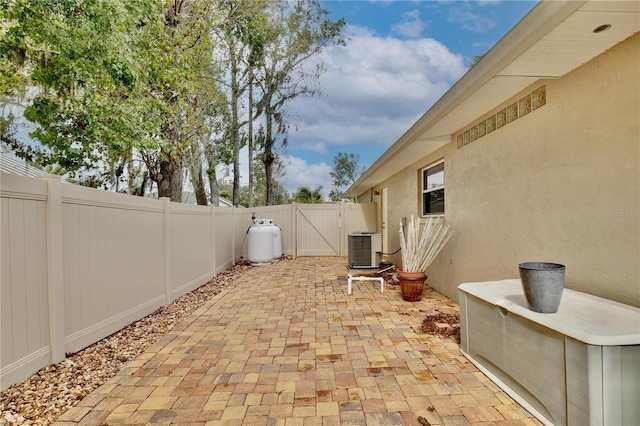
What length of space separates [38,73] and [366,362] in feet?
21.2

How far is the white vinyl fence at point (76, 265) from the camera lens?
7.37 ft

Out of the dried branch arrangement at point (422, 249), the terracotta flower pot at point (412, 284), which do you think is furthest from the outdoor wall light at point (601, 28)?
the terracotta flower pot at point (412, 284)

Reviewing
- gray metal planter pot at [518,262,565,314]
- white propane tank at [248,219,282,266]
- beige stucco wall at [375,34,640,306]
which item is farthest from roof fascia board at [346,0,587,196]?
white propane tank at [248,219,282,266]

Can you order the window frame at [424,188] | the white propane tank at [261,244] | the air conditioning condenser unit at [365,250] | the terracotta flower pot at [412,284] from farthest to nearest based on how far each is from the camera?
the white propane tank at [261,244]
the air conditioning condenser unit at [365,250]
the window frame at [424,188]
the terracotta flower pot at [412,284]

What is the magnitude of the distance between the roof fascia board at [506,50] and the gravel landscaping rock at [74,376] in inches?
146

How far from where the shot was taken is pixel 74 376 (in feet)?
7.93

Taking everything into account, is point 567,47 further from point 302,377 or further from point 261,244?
point 261,244

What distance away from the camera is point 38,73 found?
503 cm

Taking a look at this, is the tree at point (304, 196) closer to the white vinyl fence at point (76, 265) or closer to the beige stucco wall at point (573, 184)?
the white vinyl fence at point (76, 265)

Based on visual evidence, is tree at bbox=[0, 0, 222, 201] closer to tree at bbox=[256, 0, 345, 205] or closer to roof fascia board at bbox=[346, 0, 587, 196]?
roof fascia board at bbox=[346, 0, 587, 196]

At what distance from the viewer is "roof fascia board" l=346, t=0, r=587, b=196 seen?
1695 mm

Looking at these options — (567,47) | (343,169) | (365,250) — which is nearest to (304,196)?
(343,169)

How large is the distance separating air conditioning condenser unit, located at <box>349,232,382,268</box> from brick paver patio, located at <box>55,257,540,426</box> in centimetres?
265

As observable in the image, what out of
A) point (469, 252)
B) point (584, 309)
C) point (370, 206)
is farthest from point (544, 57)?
point (370, 206)
